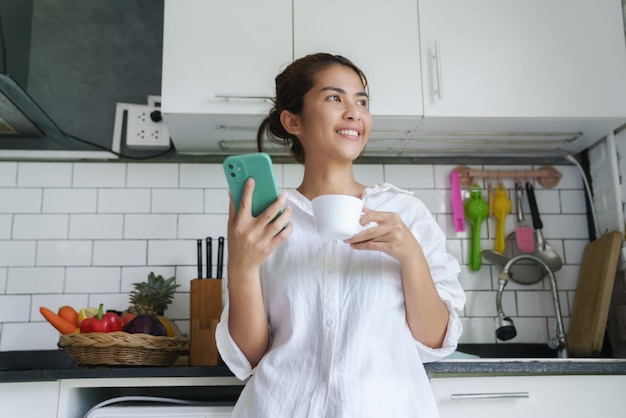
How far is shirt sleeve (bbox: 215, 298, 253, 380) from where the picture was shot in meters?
1.27

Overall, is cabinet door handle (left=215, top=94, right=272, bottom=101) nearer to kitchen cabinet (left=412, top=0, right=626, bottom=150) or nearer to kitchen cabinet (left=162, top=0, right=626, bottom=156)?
kitchen cabinet (left=162, top=0, right=626, bottom=156)

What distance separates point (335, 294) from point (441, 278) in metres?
0.24

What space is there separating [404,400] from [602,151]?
150cm

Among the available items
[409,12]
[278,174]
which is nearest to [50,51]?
[278,174]

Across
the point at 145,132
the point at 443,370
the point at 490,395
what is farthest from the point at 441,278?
the point at 145,132

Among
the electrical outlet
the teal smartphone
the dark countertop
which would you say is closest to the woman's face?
the teal smartphone

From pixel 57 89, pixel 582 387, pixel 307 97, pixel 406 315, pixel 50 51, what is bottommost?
pixel 582 387

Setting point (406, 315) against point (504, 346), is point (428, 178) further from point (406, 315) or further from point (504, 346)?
point (406, 315)

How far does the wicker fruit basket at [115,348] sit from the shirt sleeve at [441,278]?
0.72 meters

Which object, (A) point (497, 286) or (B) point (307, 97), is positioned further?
(A) point (497, 286)

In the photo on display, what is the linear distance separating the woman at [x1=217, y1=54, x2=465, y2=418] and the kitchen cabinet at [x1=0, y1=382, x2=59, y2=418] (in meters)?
0.55

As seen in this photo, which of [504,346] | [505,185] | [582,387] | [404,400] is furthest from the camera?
[505,185]

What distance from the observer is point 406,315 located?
4.10 ft

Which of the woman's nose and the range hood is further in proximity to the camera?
the range hood
